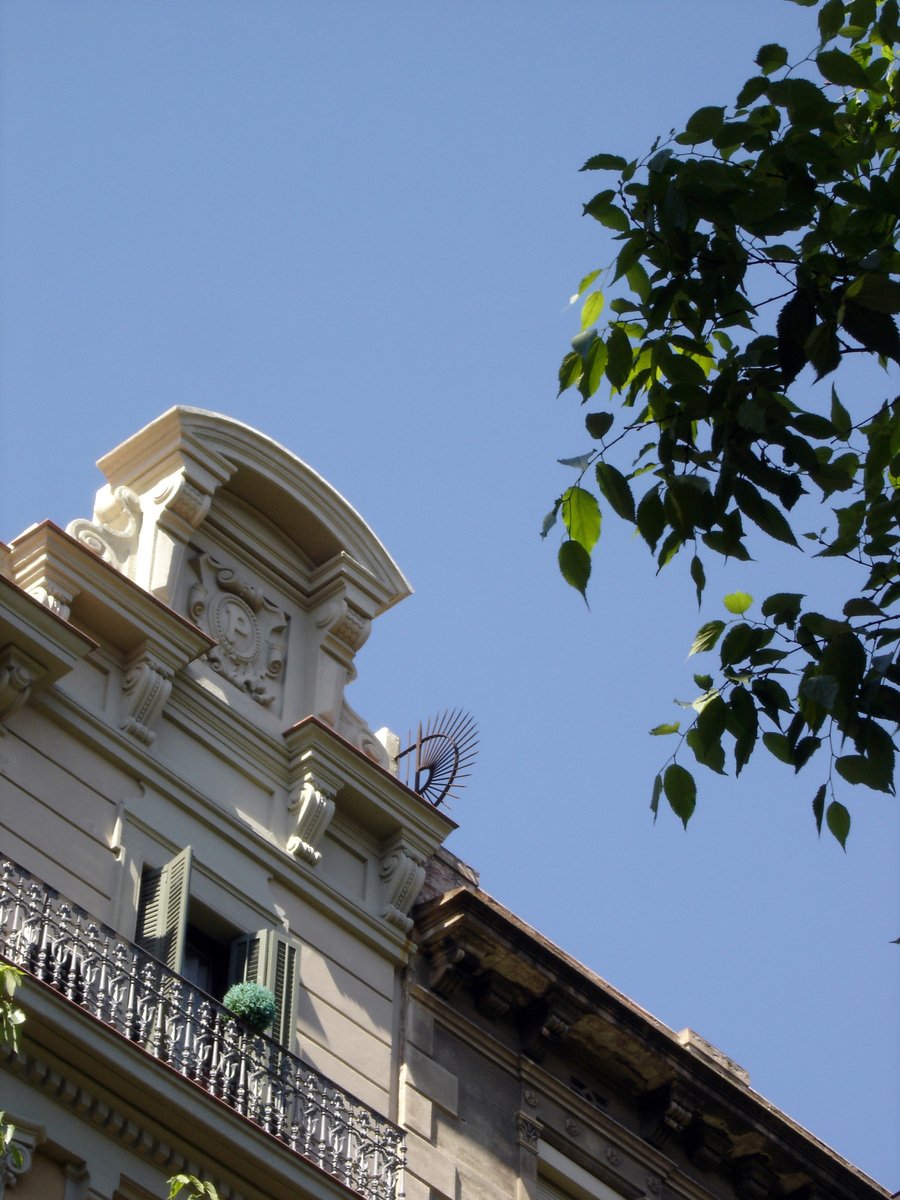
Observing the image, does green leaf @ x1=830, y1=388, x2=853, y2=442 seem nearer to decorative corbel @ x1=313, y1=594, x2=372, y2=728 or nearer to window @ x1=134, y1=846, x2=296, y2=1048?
window @ x1=134, y1=846, x2=296, y2=1048

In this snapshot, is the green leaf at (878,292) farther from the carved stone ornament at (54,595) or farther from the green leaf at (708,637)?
the carved stone ornament at (54,595)

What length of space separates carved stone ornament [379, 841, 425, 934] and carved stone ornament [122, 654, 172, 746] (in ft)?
8.54

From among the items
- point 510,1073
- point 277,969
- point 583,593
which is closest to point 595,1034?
point 510,1073

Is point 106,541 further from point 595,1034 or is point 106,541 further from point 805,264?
point 805,264

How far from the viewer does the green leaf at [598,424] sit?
395 inches

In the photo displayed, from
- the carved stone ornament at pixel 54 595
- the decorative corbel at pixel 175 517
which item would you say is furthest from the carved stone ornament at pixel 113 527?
the carved stone ornament at pixel 54 595

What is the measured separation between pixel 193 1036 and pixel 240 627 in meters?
4.74

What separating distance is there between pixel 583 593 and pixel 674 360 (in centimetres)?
110

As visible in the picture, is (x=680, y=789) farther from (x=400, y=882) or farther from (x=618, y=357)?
(x=400, y=882)

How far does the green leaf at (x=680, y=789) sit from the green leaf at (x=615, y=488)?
3.64 ft

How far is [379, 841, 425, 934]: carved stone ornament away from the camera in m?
19.5

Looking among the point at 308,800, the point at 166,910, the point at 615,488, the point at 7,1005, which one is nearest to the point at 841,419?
the point at 615,488

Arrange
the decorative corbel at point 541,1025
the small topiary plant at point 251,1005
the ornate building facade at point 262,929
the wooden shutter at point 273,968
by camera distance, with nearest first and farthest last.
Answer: the ornate building facade at point 262,929, the small topiary plant at point 251,1005, the wooden shutter at point 273,968, the decorative corbel at point 541,1025

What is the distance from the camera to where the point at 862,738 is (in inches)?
375
